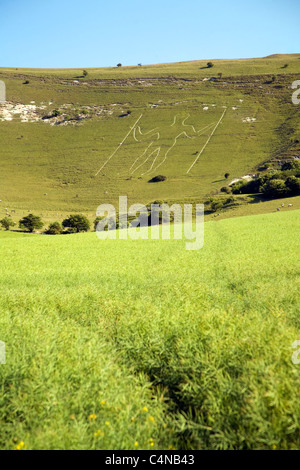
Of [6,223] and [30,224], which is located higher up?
[6,223]

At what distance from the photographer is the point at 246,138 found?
127 meters

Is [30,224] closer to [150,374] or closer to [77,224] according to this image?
[77,224]

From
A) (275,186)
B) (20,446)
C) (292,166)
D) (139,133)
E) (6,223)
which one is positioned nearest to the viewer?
(20,446)

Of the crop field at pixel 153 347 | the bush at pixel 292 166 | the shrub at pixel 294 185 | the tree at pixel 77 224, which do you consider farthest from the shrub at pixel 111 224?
the bush at pixel 292 166

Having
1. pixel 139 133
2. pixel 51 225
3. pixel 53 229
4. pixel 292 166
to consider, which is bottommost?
pixel 53 229

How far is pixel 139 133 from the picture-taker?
14338 centimetres

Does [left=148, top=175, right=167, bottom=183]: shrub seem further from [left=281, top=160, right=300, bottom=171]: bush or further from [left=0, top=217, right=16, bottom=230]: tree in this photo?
[left=0, top=217, right=16, bottom=230]: tree

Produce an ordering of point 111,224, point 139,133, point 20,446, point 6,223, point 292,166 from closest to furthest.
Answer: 1. point 20,446
2. point 6,223
3. point 111,224
4. point 292,166
5. point 139,133

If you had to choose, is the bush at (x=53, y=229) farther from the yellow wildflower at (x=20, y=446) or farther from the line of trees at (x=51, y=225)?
the yellow wildflower at (x=20, y=446)

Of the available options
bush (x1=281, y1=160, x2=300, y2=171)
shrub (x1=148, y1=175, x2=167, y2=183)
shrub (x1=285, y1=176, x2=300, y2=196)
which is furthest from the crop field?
shrub (x1=148, y1=175, x2=167, y2=183)

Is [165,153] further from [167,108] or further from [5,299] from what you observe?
[5,299]

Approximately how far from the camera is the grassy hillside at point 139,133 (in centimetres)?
10583

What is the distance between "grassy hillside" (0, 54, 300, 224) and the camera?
347 ft

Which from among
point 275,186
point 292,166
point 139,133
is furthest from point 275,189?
point 139,133
